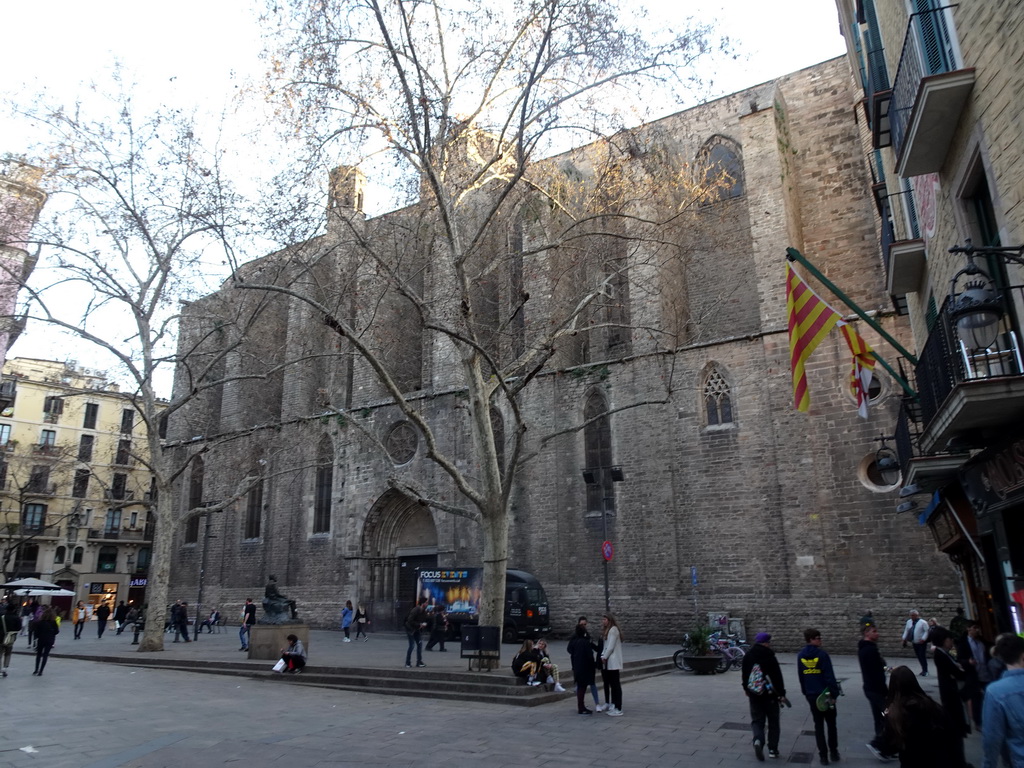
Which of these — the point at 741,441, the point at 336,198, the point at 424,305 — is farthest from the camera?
the point at 741,441

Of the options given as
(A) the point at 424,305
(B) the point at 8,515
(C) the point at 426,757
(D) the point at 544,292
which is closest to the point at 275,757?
(C) the point at 426,757

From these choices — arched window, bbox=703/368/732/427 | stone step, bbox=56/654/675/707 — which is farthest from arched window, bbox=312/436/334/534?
arched window, bbox=703/368/732/427

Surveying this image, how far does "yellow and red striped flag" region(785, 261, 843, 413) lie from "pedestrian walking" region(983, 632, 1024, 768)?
21.5 ft

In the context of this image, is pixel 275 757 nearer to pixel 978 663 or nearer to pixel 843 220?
pixel 978 663

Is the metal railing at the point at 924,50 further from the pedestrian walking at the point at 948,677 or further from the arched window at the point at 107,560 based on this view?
the arched window at the point at 107,560

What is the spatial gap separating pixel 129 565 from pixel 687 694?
141ft

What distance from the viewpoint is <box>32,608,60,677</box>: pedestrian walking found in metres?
13.9

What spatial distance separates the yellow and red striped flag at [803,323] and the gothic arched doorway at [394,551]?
1767cm

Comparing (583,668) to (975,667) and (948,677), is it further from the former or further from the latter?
(948,677)

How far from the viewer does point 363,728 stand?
28.9ft

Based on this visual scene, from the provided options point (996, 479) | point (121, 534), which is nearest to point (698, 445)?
point (996, 479)

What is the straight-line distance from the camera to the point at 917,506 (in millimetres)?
14781

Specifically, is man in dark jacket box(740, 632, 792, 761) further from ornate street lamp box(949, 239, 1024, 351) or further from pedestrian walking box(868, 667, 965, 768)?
pedestrian walking box(868, 667, 965, 768)

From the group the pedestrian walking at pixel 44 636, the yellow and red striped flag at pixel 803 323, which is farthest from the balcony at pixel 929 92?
the pedestrian walking at pixel 44 636
